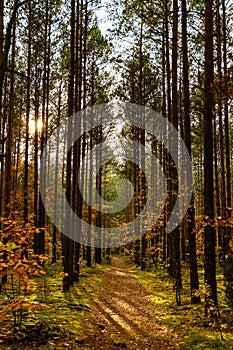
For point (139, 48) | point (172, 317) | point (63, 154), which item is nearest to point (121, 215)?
point (63, 154)

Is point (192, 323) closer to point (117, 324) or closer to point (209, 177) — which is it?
point (117, 324)

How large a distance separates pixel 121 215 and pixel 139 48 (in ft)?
112

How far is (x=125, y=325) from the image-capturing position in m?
7.94

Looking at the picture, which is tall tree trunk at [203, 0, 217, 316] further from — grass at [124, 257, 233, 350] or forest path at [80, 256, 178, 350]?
forest path at [80, 256, 178, 350]

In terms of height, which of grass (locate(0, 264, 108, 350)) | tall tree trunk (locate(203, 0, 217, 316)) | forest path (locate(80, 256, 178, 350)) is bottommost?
forest path (locate(80, 256, 178, 350))

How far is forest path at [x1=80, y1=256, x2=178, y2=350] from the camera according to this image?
6469 mm

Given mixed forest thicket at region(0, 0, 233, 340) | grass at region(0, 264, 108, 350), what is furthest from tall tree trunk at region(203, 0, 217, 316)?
grass at region(0, 264, 108, 350)

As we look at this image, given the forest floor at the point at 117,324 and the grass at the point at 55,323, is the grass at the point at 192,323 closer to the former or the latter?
the forest floor at the point at 117,324

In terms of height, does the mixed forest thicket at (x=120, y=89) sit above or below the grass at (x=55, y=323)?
above

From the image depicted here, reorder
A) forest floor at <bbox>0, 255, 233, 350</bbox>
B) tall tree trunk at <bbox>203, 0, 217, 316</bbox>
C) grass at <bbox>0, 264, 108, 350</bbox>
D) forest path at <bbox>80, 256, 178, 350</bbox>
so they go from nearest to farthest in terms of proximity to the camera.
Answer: grass at <bbox>0, 264, 108, 350</bbox>, forest floor at <bbox>0, 255, 233, 350</bbox>, forest path at <bbox>80, 256, 178, 350</bbox>, tall tree trunk at <bbox>203, 0, 217, 316</bbox>

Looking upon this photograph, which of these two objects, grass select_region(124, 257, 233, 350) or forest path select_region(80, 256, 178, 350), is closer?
grass select_region(124, 257, 233, 350)

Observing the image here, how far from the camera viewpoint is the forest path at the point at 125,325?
647 centimetres

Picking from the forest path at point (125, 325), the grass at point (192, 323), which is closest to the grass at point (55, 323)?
the forest path at point (125, 325)

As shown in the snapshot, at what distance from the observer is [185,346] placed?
20.3 ft
